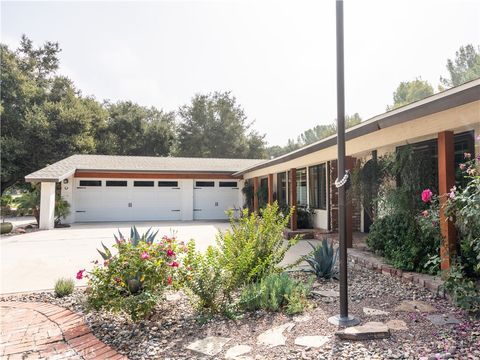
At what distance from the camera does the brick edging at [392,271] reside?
4036 millimetres

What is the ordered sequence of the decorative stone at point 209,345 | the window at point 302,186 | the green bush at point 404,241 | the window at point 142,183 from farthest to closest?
the window at point 142,183, the window at point 302,186, the green bush at point 404,241, the decorative stone at point 209,345

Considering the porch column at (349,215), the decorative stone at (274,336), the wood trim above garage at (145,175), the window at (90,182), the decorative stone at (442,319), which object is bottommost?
the decorative stone at (274,336)

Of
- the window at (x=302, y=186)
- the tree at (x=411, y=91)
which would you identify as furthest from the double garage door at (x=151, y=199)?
the tree at (x=411, y=91)

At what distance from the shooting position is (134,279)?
11.3 ft

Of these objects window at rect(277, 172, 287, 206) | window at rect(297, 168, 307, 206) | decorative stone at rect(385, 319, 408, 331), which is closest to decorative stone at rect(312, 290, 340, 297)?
decorative stone at rect(385, 319, 408, 331)

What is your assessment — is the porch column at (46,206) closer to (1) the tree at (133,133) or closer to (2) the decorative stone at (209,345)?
(2) the decorative stone at (209,345)

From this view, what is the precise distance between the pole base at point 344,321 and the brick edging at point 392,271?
4.38ft

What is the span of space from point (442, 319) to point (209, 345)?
7.21ft

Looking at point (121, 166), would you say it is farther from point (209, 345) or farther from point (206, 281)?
point (209, 345)

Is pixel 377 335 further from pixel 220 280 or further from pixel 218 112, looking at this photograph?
pixel 218 112

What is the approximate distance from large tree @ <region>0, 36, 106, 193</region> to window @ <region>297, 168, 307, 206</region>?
18.0 m

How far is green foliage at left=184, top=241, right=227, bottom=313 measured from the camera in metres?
3.39

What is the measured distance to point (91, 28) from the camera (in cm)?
821

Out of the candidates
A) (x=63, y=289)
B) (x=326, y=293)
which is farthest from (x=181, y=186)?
(x=326, y=293)
